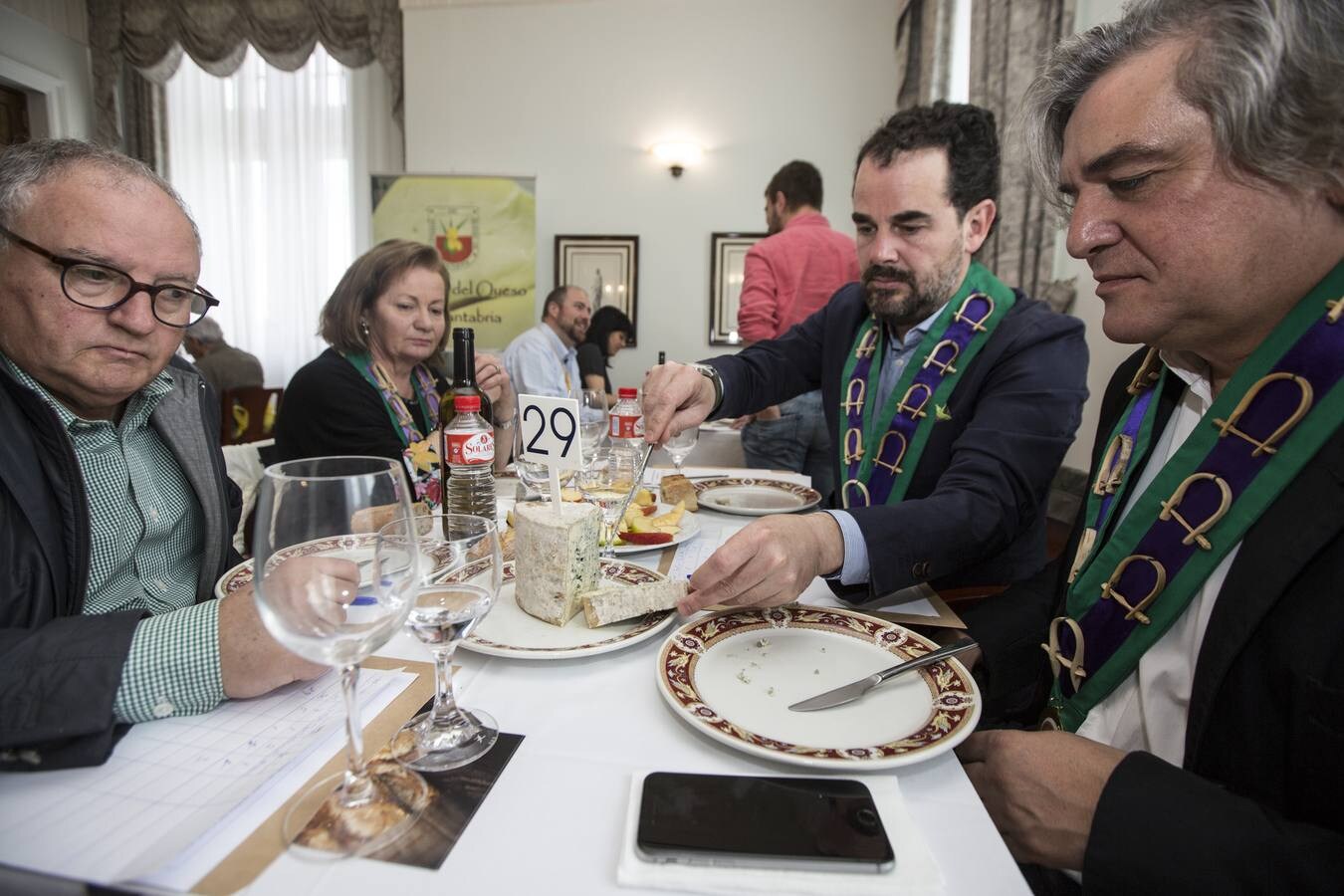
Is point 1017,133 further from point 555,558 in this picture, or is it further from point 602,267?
point 602,267

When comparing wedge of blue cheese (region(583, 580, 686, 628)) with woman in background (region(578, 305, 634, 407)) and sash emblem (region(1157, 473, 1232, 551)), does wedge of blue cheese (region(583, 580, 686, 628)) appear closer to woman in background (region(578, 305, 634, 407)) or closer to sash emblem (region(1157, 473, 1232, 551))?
sash emblem (region(1157, 473, 1232, 551))

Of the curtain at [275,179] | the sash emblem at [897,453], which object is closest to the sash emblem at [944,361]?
the sash emblem at [897,453]

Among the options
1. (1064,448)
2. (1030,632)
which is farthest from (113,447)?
(1064,448)

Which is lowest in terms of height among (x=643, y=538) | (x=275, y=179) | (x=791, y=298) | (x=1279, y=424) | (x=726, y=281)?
(x=643, y=538)

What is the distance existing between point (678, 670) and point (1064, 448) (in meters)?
1.08

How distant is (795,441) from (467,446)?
216cm

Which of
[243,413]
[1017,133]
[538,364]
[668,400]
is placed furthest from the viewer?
[538,364]

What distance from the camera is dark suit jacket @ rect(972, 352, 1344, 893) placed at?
2.18 feet

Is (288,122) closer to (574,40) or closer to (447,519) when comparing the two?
(574,40)

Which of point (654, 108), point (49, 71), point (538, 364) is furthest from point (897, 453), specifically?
point (49, 71)

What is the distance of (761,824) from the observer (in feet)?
1.89

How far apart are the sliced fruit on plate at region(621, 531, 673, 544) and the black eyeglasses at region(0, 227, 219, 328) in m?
0.84

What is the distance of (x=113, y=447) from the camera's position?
3.79 feet

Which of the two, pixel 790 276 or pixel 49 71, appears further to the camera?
pixel 49 71
